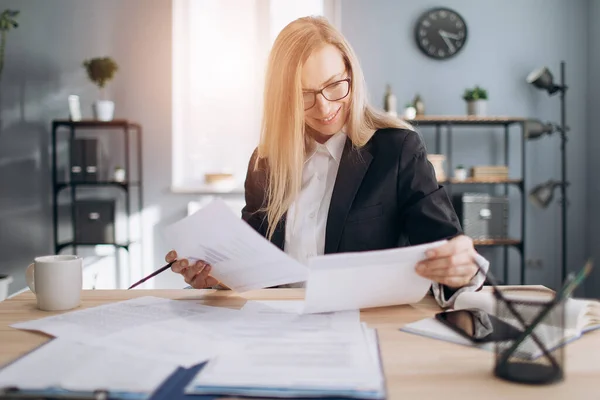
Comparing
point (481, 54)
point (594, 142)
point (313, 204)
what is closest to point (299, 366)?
point (313, 204)

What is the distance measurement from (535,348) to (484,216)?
2.91 meters

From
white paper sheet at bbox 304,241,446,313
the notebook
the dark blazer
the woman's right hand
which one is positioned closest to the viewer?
the notebook

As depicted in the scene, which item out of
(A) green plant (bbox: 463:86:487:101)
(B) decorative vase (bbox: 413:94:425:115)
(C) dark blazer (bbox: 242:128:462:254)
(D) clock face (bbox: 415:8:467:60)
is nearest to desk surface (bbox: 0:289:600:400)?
(C) dark blazer (bbox: 242:128:462:254)

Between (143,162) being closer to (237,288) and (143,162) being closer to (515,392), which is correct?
(237,288)

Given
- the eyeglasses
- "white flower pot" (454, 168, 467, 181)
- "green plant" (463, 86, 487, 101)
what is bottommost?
"white flower pot" (454, 168, 467, 181)

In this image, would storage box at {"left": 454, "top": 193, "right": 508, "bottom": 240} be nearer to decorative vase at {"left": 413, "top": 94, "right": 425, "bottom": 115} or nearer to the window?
decorative vase at {"left": 413, "top": 94, "right": 425, "bottom": 115}

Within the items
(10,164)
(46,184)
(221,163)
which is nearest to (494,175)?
(221,163)

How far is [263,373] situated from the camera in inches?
24.5

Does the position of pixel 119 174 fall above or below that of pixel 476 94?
below

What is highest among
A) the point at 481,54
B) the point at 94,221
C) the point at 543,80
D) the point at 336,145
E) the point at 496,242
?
the point at 481,54

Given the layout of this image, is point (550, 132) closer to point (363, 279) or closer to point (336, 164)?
point (336, 164)

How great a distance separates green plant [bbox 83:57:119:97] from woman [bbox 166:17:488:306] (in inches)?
89.3

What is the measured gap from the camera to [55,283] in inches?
39.0

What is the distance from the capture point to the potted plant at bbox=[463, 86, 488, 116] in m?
3.49
